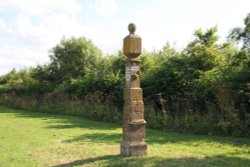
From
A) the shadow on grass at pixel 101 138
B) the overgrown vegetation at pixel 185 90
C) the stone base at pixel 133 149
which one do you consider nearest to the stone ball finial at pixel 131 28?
the stone base at pixel 133 149

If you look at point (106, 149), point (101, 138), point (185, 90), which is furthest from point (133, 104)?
point (185, 90)

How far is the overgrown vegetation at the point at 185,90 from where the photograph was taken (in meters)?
12.7

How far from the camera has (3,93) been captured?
1388 inches

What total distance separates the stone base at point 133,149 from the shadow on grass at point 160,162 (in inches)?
7.8

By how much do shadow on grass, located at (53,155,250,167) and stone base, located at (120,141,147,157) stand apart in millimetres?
199

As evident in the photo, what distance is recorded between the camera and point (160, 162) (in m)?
7.89

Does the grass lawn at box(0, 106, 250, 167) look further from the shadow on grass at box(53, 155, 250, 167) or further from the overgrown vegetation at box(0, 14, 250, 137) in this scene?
the overgrown vegetation at box(0, 14, 250, 137)

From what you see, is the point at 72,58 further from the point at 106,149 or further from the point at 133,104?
the point at 133,104

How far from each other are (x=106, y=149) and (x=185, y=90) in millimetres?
6350

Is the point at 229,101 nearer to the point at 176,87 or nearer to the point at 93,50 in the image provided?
the point at 176,87

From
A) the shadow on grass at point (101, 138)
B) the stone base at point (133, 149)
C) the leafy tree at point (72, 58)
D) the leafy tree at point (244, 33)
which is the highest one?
the leafy tree at point (72, 58)

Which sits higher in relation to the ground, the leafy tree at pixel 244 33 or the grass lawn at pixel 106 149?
the leafy tree at pixel 244 33

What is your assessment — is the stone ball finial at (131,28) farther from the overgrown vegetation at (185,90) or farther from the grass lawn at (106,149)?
the overgrown vegetation at (185,90)

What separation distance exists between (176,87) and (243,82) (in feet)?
10.9
